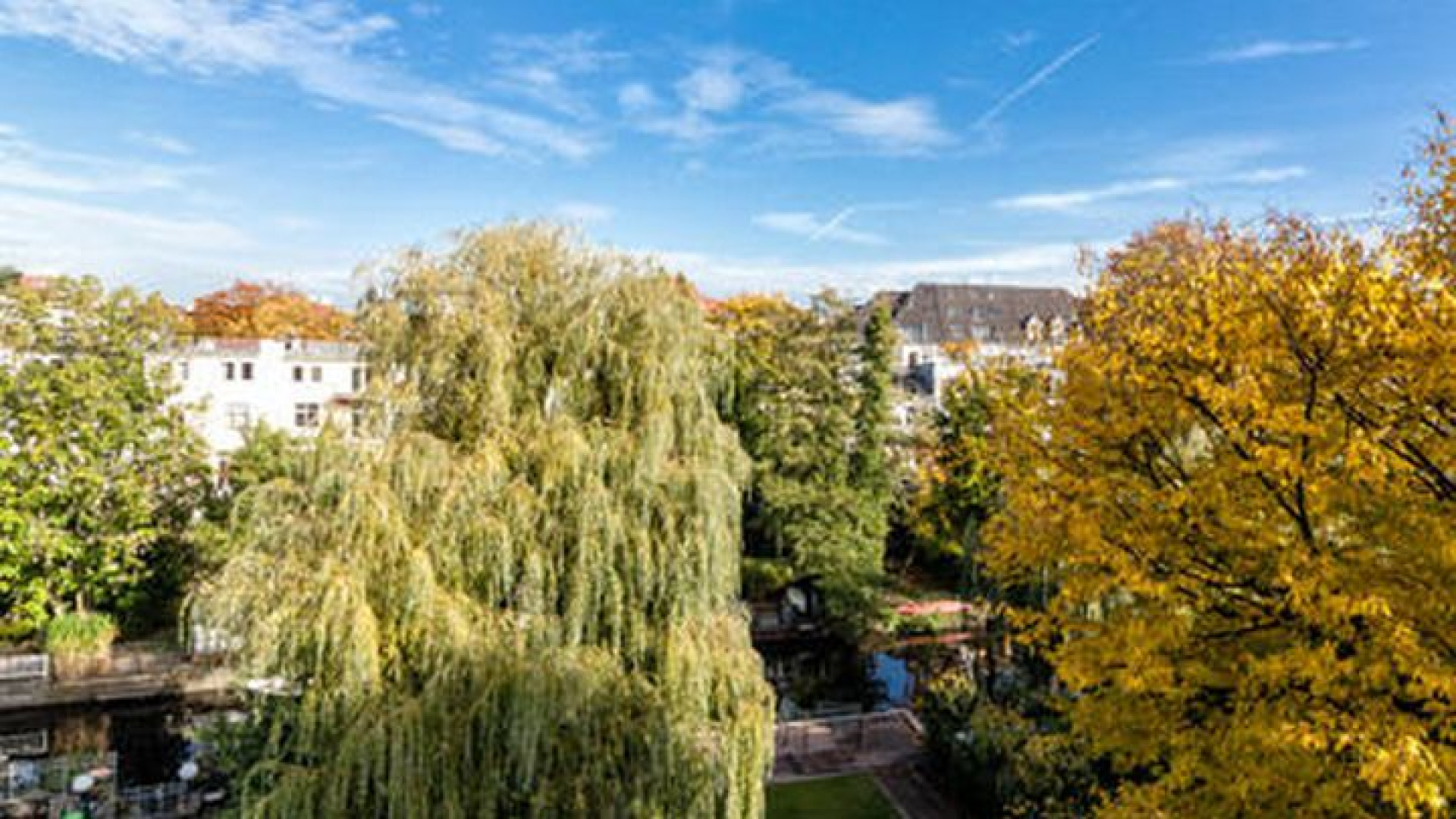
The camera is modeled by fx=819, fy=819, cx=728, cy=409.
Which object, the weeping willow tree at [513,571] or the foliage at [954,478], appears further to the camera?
the foliage at [954,478]

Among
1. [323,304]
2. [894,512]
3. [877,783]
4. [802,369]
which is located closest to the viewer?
[877,783]

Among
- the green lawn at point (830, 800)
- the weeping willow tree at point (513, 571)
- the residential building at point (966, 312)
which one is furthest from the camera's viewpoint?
the residential building at point (966, 312)

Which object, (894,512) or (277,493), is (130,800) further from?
A: (894,512)

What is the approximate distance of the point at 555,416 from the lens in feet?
33.3

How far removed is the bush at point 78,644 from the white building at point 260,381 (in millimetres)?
8907

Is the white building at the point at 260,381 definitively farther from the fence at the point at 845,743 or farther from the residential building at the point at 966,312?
the residential building at the point at 966,312

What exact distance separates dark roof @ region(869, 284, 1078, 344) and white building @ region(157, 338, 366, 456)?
31.9 metres

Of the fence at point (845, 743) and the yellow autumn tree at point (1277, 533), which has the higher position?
the yellow autumn tree at point (1277, 533)

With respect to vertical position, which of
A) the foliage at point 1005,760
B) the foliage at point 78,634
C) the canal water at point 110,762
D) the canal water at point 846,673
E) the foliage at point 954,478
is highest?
the foliage at point 954,478

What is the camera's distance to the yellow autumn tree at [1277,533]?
6.46 meters

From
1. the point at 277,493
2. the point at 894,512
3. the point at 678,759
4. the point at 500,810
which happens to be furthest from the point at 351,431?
the point at 894,512

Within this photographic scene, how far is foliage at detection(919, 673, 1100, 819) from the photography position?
1386 centimetres

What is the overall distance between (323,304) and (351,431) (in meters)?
47.6

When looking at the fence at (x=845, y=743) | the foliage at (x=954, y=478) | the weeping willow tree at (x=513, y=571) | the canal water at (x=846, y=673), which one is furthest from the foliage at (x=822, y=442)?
the weeping willow tree at (x=513, y=571)
